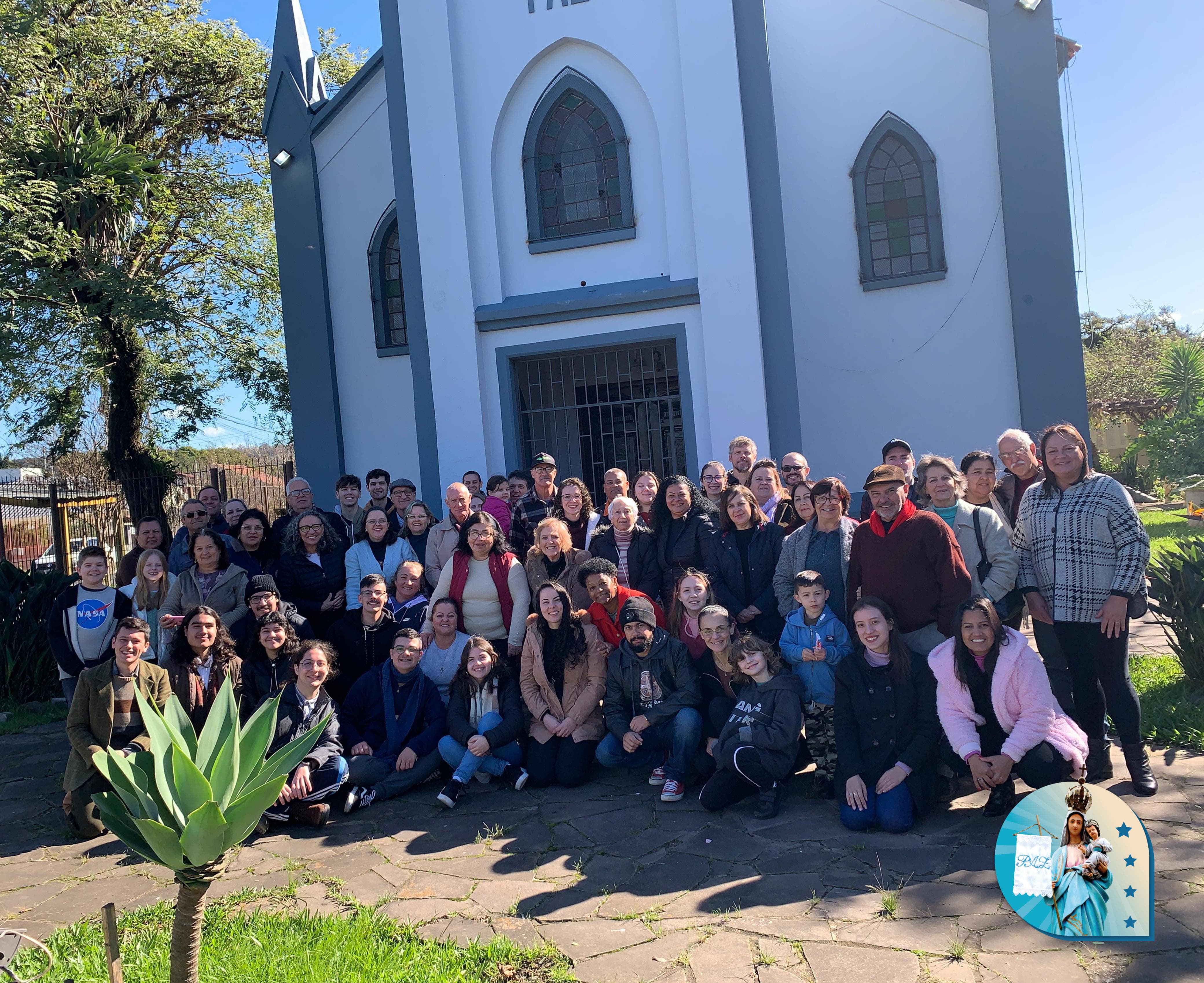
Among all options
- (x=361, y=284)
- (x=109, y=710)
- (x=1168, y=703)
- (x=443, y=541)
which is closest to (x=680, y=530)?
(x=443, y=541)

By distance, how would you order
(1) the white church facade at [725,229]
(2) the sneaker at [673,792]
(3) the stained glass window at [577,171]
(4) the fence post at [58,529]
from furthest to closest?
(4) the fence post at [58,529] < (3) the stained glass window at [577,171] < (1) the white church facade at [725,229] < (2) the sneaker at [673,792]

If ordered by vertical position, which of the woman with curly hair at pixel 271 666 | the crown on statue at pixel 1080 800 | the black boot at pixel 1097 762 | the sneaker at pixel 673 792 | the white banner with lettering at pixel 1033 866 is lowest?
the sneaker at pixel 673 792

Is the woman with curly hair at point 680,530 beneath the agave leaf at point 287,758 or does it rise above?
above

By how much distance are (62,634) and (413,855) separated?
3501 mm

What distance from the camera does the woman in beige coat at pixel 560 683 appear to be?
229 inches

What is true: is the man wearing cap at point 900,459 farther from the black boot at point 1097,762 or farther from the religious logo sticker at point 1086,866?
the religious logo sticker at point 1086,866

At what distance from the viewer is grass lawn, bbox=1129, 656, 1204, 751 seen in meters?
5.44

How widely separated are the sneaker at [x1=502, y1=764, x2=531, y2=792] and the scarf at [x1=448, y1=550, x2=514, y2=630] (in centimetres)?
99

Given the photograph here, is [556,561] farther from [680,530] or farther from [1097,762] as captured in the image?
[1097,762]

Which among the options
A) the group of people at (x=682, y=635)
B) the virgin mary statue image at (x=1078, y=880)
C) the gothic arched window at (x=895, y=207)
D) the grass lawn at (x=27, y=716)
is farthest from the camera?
the gothic arched window at (x=895, y=207)

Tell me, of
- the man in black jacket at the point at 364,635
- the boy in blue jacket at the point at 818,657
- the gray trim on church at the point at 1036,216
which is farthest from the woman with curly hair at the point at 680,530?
the gray trim on church at the point at 1036,216

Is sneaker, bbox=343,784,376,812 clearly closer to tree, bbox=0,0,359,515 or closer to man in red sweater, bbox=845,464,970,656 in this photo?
man in red sweater, bbox=845,464,970,656

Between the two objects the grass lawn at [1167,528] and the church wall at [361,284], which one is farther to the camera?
the grass lawn at [1167,528]

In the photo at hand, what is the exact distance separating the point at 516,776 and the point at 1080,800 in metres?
3.42
